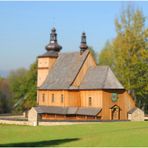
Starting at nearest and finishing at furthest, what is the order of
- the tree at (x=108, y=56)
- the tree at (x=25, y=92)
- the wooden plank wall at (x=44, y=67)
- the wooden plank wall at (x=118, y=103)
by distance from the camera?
the wooden plank wall at (x=118, y=103) < the tree at (x=108, y=56) < the wooden plank wall at (x=44, y=67) < the tree at (x=25, y=92)

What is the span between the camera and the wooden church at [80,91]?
5550 centimetres

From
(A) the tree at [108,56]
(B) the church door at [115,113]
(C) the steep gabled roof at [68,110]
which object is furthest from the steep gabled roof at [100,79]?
(A) the tree at [108,56]

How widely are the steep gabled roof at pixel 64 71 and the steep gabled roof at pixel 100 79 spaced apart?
1635mm

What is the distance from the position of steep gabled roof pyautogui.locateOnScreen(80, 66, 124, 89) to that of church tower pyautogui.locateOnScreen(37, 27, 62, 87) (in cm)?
737

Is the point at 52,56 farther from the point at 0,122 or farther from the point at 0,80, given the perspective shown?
the point at 0,80

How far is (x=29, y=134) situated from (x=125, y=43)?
2603 centimetres

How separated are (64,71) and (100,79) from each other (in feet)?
21.1

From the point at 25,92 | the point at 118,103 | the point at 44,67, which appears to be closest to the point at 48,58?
the point at 44,67

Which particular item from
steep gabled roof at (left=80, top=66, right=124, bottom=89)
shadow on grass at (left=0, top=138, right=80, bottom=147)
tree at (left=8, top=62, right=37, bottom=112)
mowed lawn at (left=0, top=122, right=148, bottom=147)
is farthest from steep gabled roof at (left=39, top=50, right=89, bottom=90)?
shadow on grass at (left=0, top=138, right=80, bottom=147)

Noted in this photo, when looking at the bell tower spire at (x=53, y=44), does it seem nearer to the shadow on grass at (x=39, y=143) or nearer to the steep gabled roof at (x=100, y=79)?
the steep gabled roof at (x=100, y=79)

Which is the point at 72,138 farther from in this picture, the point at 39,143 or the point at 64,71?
the point at 64,71

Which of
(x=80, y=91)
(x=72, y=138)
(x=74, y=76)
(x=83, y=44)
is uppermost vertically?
(x=83, y=44)

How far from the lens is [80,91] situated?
5862 cm

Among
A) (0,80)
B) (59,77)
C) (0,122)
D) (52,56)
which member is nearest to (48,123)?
(0,122)
